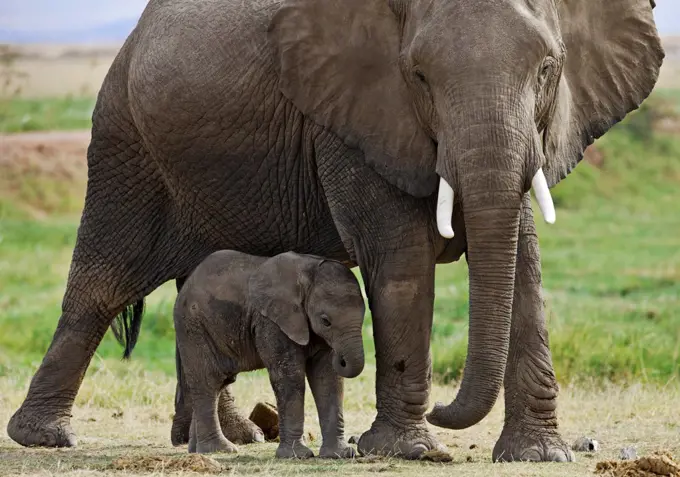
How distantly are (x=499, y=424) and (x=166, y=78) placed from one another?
286cm

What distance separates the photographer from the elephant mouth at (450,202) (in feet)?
22.1

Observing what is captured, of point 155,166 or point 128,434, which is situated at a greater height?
point 155,166

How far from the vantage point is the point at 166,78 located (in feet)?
27.5

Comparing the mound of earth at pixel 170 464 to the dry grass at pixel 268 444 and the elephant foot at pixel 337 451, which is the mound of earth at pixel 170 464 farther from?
the elephant foot at pixel 337 451

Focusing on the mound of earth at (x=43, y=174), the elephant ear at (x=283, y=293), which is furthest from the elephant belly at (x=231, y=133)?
the mound of earth at (x=43, y=174)

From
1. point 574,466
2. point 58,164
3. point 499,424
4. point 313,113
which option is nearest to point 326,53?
point 313,113

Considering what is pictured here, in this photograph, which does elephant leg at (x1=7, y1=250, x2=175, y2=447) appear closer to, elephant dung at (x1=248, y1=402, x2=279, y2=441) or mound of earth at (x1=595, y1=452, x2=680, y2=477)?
elephant dung at (x1=248, y1=402, x2=279, y2=441)

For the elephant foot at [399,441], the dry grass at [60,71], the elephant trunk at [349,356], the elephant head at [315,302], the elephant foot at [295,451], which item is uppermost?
the dry grass at [60,71]

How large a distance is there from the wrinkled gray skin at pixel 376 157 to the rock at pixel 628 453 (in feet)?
0.90

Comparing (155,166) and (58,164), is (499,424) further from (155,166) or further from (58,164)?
(58,164)

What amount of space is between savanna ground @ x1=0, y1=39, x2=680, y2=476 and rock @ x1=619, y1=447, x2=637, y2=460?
147 mm

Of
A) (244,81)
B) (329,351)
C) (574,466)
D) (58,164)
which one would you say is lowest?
(574,466)

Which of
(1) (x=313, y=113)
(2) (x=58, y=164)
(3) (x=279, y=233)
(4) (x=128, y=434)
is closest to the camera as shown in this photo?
(1) (x=313, y=113)

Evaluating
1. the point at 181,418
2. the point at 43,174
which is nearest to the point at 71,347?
the point at 181,418
